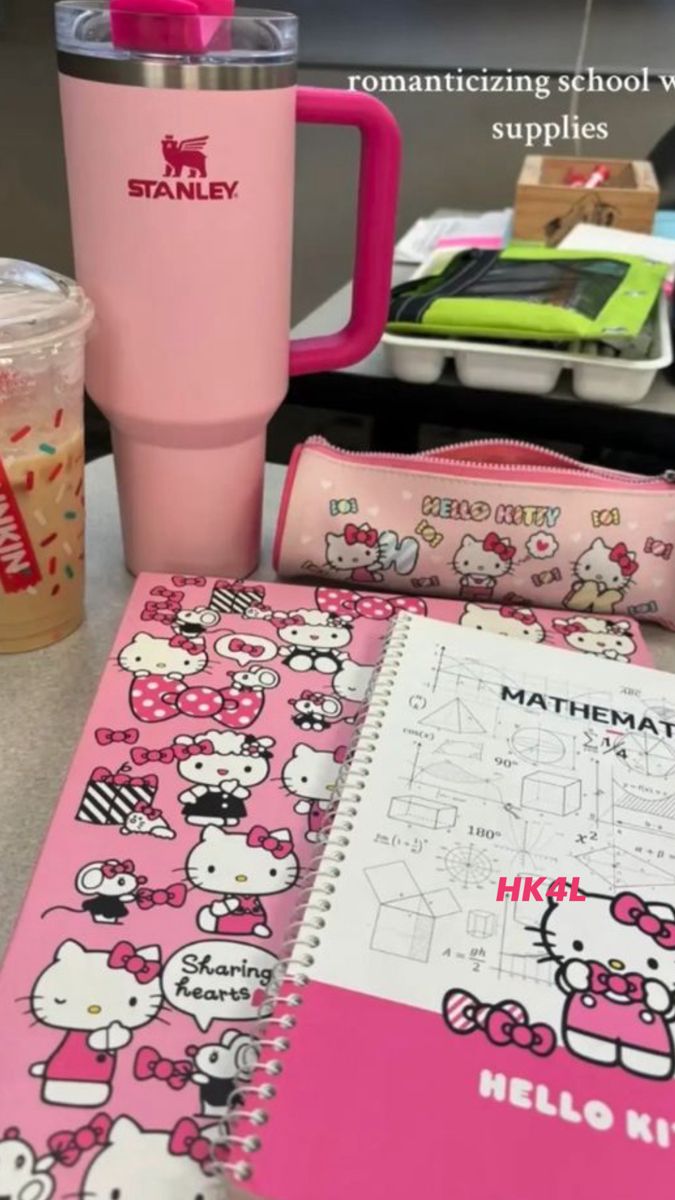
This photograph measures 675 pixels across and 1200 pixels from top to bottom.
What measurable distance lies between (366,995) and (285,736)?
0.51 feet

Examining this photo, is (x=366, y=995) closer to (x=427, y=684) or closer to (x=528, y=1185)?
(x=528, y=1185)

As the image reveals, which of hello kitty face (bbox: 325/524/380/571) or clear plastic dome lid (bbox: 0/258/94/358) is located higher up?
clear plastic dome lid (bbox: 0/258/94/358)

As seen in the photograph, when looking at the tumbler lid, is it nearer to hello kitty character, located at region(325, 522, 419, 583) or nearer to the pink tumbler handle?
the pink tumbler handle

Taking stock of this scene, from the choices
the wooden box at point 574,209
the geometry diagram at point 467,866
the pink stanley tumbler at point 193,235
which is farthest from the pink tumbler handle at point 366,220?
the wooden box at point 574,209

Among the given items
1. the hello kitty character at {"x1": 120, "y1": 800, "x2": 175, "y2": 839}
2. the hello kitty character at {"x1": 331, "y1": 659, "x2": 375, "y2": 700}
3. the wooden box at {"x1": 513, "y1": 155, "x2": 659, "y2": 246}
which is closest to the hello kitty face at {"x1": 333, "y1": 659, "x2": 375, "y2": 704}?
the hello kitty character at {"x1": 331, "y1": 659, "x2": 375, "y2": 700}

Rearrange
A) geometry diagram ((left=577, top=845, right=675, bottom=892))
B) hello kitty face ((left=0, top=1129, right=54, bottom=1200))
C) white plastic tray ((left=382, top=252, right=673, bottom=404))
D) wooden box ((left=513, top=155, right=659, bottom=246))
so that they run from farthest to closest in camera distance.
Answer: wooden box ((left=513, top=155, right=659, bottom=246)) → white plastic tray ((left=382, top=252, right=673, bottom=404)) → geometry diagram ((left=577, top=845, right=675, bottom=892)) → hello kitty face ((left=0, top=1129, right=54, bottom=1200))

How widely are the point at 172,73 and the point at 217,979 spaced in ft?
1.26

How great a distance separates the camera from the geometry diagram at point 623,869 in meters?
0.40

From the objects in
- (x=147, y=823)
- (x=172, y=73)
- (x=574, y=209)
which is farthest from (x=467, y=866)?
(x=574, y=209)

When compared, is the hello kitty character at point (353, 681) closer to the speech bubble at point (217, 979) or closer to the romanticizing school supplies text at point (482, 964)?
the romanticizing school supplies text at point (482, 964)

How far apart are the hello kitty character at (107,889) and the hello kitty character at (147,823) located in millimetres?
17

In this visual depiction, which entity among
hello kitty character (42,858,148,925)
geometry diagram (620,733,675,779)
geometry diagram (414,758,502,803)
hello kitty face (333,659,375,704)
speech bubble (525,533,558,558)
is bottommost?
hello kitty face (333,659,375,704)

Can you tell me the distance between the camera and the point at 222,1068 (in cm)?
33

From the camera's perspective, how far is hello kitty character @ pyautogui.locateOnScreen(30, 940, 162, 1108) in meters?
0.32
